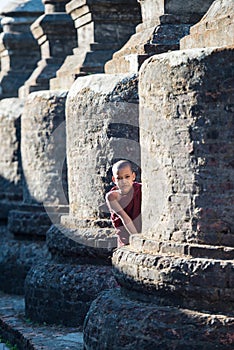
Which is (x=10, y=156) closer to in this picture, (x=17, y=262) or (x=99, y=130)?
(x=17, y=262)

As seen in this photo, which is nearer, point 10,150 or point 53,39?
point 10,150

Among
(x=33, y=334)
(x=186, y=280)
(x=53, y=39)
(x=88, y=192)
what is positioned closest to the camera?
(x=186, y=280)

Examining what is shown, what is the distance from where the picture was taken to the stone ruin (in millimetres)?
5816

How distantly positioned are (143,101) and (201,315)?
1252 mm

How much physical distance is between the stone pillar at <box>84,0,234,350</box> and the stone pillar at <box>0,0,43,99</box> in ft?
23.4

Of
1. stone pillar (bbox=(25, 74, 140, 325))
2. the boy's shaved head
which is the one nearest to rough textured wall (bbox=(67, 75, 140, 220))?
stone pillar (bbox=(25, 74, 140, 325))

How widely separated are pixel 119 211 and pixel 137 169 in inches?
27.7

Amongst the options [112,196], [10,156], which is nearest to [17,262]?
[10,156]

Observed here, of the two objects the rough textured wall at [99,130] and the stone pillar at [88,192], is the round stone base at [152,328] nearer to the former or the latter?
the stone pillar at [88,192]

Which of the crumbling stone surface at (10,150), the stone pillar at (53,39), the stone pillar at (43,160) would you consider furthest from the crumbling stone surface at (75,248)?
the stone pillar at (53,39)

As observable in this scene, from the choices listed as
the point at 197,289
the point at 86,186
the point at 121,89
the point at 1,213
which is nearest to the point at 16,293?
the point at 1,213

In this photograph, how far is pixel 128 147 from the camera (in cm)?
781

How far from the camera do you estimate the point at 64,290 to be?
805 centimetres

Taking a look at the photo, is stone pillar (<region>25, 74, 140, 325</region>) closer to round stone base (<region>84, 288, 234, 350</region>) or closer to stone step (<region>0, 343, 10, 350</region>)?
stone step (<region>0, 343, 10, 350</region>)
